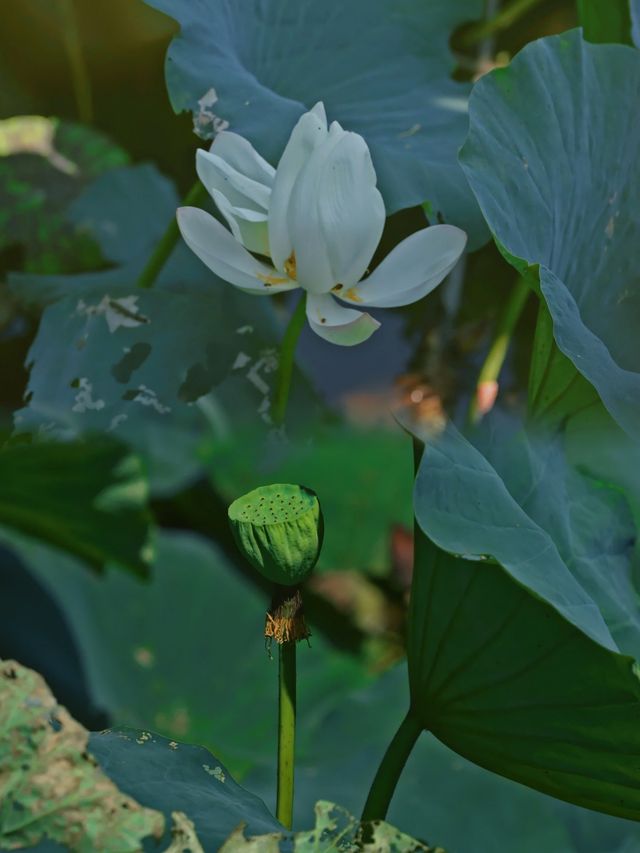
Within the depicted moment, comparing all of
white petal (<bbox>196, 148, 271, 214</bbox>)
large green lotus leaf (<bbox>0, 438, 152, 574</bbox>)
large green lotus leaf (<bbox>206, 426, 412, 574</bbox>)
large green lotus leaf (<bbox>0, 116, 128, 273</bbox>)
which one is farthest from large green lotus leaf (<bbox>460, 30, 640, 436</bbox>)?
large green lotus leaf (<bbox>206, 426, 412, 574</bbox>)

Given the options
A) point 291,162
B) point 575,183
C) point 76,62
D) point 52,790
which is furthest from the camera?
point 76,62

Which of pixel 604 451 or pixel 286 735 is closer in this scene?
pixel 286 735

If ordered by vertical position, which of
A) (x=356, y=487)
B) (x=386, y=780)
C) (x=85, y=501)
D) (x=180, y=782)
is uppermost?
(x=180, y=782)

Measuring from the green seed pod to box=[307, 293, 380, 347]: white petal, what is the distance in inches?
7.8

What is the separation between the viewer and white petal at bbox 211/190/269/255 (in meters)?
0.76

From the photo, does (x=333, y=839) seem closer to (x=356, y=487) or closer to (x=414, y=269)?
(x=414, y=269)

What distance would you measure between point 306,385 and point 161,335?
0.59 ft

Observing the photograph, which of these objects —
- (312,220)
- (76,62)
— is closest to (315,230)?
(312,220)

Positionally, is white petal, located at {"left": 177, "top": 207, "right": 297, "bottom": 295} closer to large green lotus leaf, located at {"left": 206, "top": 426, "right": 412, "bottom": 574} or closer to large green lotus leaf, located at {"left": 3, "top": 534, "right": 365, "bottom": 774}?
large green lotus leaf, located at {"left": 3, "top": 534, "right": 365, "bottom": 774}

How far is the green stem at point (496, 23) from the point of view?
1.58 m

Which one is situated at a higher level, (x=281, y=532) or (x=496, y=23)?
(x=281, y=532)

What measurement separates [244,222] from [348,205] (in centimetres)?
9

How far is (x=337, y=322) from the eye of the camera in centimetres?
77

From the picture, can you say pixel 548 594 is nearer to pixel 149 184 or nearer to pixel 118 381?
pixel 118 381
